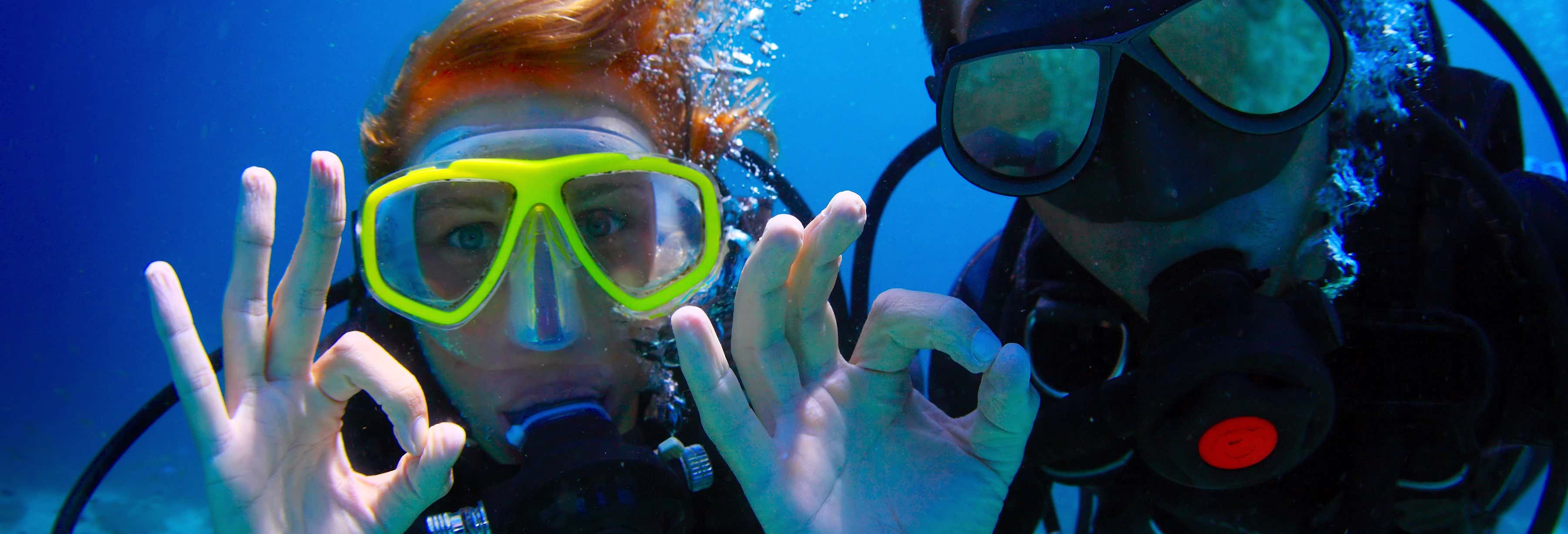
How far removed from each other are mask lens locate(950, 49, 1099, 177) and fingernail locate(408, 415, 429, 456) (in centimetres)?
157

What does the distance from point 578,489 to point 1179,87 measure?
1.73 meters

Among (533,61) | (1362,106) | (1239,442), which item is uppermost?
(533,61)

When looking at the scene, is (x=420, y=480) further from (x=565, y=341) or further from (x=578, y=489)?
(x=565, y=341)

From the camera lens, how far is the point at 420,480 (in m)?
1.49

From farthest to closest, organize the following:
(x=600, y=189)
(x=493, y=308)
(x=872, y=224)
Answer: (x=872, y=224), (x=600, y=189), (x=493, y=308)

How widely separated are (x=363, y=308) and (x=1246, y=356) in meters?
2.50

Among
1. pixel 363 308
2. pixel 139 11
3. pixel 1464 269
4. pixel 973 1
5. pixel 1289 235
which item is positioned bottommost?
pixel 1464 269

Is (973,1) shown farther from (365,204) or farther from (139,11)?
(139,11)

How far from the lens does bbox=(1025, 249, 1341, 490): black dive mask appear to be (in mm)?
1505

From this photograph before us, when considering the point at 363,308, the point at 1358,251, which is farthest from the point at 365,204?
the point at 1358,251

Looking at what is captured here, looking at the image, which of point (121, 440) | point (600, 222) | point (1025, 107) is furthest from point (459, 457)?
point (1025, 107)

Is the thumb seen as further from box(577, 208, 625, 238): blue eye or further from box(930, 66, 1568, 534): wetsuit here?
box(930, 66, 1568, 534): wetsuit

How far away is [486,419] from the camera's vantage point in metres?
2.03

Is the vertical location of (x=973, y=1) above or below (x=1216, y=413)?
above
